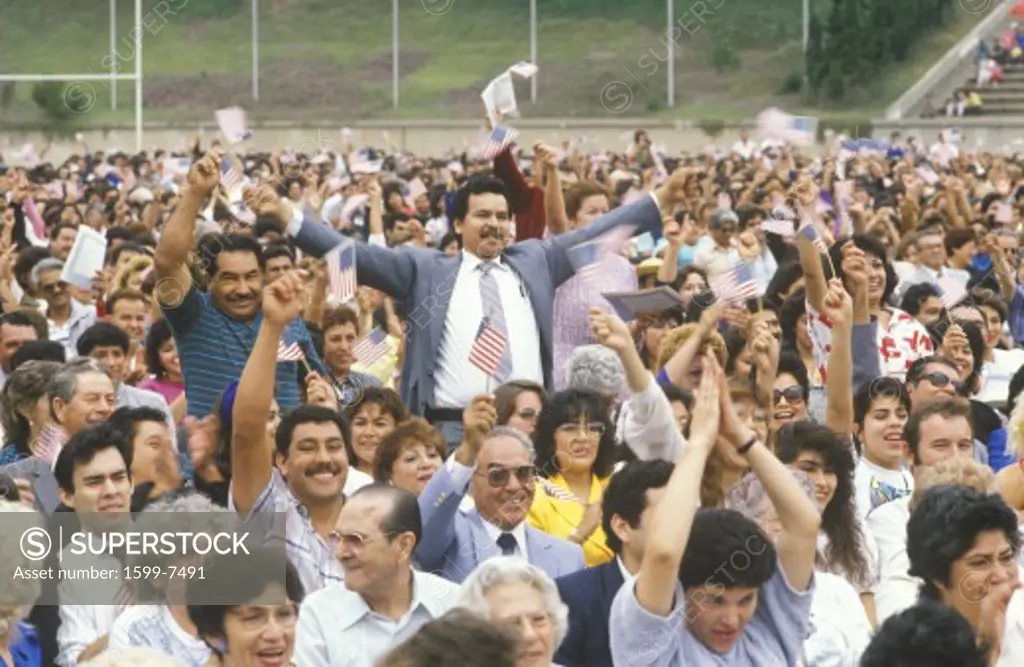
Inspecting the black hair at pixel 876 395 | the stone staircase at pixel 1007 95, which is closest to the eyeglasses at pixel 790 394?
the black hair at pixel 876 395

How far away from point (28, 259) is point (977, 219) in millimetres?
8071

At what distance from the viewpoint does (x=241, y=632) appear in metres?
5.85

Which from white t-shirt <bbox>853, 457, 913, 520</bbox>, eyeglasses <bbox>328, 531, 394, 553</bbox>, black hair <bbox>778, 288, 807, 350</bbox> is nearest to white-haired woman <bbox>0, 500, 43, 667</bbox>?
eyeglasses <bbox>328, 531, 394, 553</bbox>

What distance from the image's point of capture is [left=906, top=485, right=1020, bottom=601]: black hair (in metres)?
6.17

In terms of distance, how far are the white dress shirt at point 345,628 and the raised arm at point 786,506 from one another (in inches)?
32.1

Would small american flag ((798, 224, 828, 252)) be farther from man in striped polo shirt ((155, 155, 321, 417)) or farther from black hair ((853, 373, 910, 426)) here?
man in striped polo shirt ((155, 155, 321, 417))

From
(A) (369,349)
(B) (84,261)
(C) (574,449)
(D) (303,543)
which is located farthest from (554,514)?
(B) (84,261)

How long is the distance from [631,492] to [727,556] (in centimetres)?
58

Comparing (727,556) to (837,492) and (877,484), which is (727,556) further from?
(877,484)

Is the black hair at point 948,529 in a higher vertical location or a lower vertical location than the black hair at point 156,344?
lower

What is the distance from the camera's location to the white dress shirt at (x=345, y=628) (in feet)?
20.4

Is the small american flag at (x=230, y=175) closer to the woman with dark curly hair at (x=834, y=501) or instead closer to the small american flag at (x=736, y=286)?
the small american flag at (x=736, y=286)

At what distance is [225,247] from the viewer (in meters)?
8.61

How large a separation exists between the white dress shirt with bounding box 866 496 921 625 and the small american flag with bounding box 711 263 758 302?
3.82 feet
